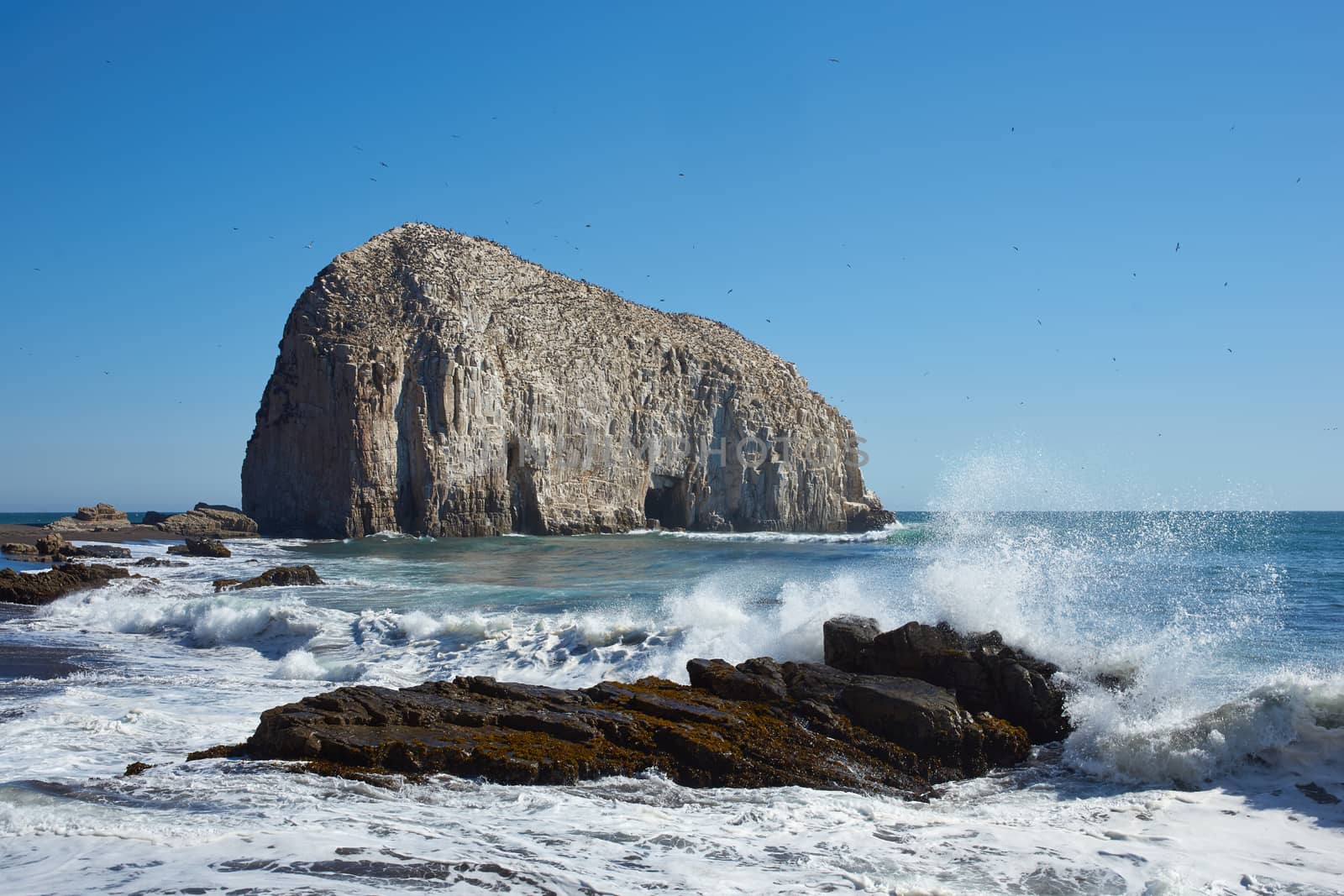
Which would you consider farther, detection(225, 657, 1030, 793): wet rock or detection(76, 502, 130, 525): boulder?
detection(76, 502, 130, 525): boulder

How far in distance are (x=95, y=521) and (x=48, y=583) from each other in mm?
40984

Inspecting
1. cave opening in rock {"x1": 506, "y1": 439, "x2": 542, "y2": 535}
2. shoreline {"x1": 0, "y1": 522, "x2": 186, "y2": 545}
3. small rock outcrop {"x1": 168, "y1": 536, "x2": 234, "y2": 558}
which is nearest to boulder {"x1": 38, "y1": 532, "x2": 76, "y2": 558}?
small rock outcrop {"x1": 168, "y1": 536, "x2": 234, "y2": 558}

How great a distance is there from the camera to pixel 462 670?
14031 millimetres

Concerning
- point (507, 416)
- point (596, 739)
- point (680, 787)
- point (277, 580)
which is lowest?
point (680, 787)

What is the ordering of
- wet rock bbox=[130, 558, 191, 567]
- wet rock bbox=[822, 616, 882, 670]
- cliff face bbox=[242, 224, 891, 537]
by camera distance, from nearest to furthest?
1. wet rock bbox=[822, 616, 882, 670]
2. wet rock bbox=[130, 558, 191, 567]
3. cliff face bbox=[242, 224, 891, 537]

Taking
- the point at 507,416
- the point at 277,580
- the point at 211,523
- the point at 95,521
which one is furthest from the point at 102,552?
the point at 95,521

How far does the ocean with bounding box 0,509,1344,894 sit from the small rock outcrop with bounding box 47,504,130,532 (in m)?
40.0

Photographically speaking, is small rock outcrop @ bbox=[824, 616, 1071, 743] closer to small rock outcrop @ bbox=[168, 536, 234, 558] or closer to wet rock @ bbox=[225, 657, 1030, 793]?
wet rock @ bbox=[225, 657, 1030, 793]

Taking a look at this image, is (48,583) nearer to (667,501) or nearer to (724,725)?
(724,725)

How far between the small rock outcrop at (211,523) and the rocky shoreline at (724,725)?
131 ft

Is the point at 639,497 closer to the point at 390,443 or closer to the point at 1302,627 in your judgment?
the point at 390,443

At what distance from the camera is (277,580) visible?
2400cm

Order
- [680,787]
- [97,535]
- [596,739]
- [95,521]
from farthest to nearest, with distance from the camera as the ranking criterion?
[95,521], [97,535], [596,739], [680,787]

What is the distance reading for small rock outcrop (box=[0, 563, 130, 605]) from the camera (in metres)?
21.6
